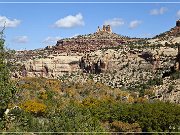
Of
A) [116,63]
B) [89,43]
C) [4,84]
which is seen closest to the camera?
[4,84]

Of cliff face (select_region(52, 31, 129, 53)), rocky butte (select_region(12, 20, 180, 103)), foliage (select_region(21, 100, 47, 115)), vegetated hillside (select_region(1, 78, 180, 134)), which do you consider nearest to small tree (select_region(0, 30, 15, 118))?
vegetated hillside (select_region(1, 78, 180, 134))

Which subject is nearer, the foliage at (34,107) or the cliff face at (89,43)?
the foliage at (34,107)

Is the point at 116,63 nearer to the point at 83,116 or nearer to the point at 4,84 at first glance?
the point at 83,116

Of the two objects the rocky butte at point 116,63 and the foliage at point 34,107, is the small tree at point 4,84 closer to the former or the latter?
the foliage at point 34,107

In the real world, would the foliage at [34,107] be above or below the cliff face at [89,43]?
below

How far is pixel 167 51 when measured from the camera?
118m

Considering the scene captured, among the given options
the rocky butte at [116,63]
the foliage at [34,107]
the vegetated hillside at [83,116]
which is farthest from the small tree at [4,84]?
the rocky butte at [116,63]

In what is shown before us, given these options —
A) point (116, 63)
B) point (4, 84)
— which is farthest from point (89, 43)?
point (4, 84)

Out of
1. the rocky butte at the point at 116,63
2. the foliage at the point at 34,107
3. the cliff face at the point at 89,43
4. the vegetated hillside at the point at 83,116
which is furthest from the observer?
the cliff face at the point at 89,43

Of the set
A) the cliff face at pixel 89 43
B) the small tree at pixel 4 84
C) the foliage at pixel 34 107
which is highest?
the cliff face at pixel 89 43

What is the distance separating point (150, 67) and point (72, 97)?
56.9 metres

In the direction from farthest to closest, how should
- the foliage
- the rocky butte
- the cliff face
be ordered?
the cliff face
the rocky butte
the foliage

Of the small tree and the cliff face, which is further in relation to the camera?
the cliff face

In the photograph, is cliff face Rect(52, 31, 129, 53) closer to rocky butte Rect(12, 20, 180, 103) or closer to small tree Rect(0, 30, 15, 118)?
rocky butte Rect(12, 20, 180, 103)
